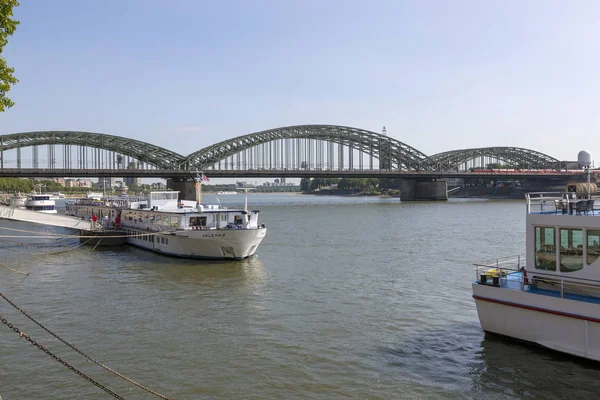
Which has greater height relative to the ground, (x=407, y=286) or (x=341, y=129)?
(x=341, y=129)

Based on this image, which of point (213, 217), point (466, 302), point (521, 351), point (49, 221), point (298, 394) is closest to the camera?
point (298, 394)

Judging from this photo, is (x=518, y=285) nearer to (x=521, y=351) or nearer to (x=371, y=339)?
(x=521, y=351)

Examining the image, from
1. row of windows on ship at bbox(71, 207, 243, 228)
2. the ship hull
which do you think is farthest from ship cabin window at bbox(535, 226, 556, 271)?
row of windows on ship at bbox(71, 207, 243, 228)

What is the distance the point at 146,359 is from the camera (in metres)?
14.4

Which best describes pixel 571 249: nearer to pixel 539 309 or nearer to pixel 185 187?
pixel 539 309

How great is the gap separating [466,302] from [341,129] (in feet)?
424

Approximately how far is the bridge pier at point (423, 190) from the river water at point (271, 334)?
344 feet

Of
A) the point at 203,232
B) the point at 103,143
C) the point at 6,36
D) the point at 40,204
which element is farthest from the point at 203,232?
the point at 103,143

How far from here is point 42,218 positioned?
43125mm

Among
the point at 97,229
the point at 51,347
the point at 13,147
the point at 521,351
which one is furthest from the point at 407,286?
the point at 13,147

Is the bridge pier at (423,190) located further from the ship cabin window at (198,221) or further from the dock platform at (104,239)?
the ship cabin window at (198,221)

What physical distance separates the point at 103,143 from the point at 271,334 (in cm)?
12314

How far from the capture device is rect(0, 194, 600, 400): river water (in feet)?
41.1

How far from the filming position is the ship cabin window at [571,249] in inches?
534
